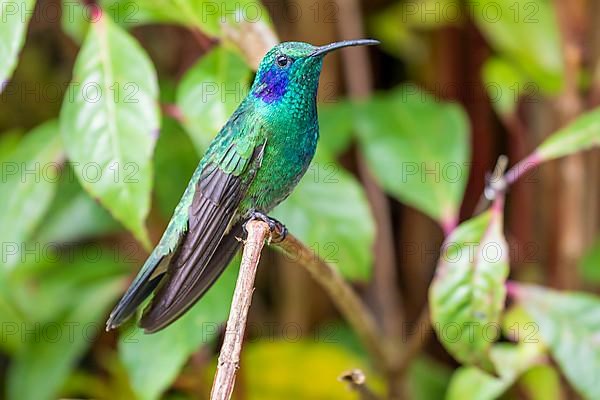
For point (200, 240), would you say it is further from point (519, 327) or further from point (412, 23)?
point (412, 23)

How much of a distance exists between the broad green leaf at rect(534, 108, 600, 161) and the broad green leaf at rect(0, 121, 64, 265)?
125 centimetres

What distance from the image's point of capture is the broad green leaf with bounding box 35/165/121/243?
112 inches

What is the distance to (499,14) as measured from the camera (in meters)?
2.77

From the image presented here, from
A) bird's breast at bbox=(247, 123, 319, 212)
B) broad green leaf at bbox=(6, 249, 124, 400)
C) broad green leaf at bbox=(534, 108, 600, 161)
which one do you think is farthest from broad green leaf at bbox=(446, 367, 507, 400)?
broad green leaf at bbox=(6, 249, 124, 400)

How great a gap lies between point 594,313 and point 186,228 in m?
1.14

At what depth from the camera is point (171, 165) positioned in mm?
2611

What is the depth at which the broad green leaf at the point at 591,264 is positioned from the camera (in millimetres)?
2844

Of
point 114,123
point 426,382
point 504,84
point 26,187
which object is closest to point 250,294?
point 114,123

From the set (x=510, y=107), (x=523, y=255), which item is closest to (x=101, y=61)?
(x=510, y=107)

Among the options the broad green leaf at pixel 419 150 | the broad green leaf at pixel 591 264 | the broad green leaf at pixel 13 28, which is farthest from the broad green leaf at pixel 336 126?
the broad green leaf at pixel 13 28

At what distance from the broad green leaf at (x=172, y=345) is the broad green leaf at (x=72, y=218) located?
677 mm

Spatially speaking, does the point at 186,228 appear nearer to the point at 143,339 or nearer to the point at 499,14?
the point at 143,339

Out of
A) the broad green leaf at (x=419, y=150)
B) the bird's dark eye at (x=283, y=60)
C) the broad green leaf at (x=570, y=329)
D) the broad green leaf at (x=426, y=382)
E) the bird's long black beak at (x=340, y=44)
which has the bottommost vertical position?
the broad green leaf at (x=426, y=382)

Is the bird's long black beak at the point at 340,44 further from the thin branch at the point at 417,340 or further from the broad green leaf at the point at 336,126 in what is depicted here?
the broad green leaf at the point at 336,126
